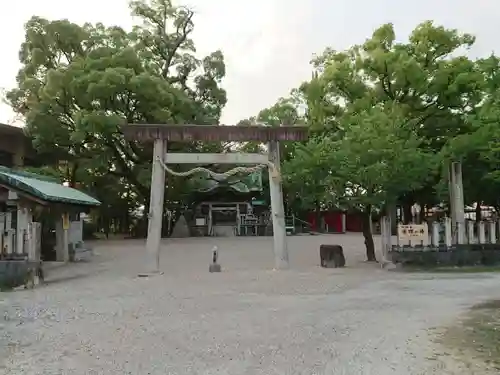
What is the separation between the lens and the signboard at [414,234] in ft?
52.2

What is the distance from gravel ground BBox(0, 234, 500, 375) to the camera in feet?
19.8

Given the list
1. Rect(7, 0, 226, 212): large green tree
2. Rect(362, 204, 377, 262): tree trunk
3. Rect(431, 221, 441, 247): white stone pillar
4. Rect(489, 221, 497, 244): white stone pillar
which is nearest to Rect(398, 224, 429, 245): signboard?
Rect(431, 221, 441, 247): white stone pillar

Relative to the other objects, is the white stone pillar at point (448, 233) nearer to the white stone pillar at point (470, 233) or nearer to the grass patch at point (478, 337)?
the white stone pillar at point (470, 233)

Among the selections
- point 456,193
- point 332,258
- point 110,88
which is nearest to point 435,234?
point 456,193

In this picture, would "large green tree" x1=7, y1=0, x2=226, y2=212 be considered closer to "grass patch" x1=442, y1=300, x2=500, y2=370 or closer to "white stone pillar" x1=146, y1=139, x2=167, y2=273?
"white stone pillar" x1=146, y1=139, x2=167, y2=273

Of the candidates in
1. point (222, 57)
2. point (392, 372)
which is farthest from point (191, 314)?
point (222, 57)

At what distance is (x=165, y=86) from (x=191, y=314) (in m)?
23.6

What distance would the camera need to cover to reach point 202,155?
16656mm

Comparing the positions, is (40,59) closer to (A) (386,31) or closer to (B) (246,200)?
(B) (246,200)

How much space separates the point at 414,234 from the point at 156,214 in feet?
25.2

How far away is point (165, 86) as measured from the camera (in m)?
30.9

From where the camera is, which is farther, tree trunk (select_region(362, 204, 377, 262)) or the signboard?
tree trunk (select_region(362, 204, 377, 262))

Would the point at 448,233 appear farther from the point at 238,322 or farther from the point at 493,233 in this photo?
the point at 238,322

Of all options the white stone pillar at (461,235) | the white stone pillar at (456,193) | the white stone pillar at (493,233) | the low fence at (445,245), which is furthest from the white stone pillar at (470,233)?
the white stone pillar at (493,233)
